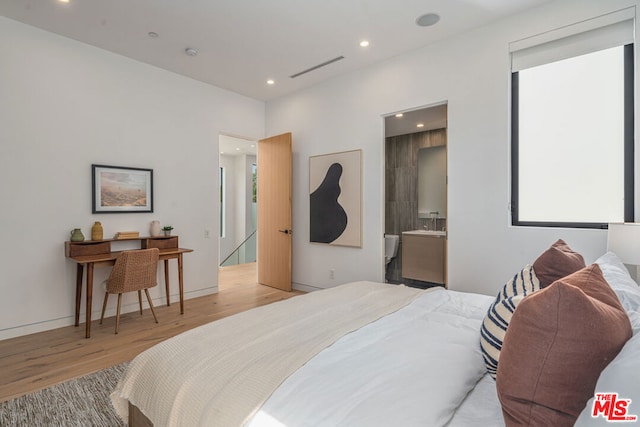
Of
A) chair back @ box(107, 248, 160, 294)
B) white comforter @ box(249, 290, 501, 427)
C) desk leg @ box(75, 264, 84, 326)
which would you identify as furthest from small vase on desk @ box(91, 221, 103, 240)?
white comforter @ box(249, 290, 501, 427)

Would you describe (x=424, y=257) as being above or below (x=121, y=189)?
below

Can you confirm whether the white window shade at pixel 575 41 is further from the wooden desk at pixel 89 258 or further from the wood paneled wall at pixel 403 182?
the wooden desk at pixel 89 258

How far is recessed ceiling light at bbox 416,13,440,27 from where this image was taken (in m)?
2.99

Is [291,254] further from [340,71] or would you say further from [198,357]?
[198,357]

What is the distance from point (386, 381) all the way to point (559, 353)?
530 millimetres

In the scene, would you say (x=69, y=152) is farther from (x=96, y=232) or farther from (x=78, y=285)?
(x=78, y=285)

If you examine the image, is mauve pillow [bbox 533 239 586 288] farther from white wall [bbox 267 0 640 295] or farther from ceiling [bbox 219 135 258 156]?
ceiling [bbox 219 135 258 156]

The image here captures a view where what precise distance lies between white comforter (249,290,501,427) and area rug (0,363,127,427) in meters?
1.46

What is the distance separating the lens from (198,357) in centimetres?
130

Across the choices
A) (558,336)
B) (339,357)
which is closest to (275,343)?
(339,357)

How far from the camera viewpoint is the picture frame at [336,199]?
4.18 meters

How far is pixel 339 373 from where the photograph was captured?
1125mm

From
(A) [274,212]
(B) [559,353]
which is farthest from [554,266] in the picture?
(A) [274,212]

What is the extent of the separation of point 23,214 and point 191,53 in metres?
2.44
